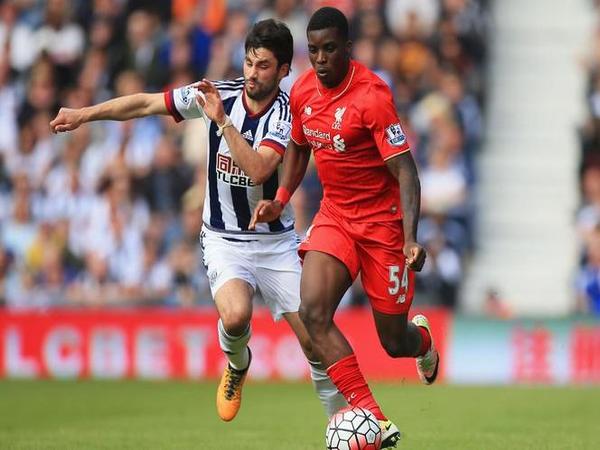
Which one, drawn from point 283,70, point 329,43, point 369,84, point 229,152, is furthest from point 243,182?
point 329,43

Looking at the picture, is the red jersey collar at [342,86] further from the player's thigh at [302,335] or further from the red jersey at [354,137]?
the player's thigh at [302,335]

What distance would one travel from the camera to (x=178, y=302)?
59.9ft

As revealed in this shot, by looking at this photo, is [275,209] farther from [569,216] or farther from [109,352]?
[569,216]

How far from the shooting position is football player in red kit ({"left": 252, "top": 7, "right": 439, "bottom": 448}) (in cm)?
909

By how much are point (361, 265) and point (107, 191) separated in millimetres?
10491

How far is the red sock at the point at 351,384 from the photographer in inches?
353

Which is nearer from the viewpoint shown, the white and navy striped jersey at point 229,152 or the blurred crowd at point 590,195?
the white and navy striped jersey at point 229,152

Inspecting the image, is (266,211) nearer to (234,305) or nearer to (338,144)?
(338,144)

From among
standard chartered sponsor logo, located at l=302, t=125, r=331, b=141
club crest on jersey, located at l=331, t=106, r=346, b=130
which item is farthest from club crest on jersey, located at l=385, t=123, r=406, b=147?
A: standard chartered sponsor logo, located at l=302, t=125, r=331, b=141

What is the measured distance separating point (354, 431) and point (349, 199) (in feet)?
5.60

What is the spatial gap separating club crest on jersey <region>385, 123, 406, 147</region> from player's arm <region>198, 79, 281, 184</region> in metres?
1.08

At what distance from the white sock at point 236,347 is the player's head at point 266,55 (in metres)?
1.78

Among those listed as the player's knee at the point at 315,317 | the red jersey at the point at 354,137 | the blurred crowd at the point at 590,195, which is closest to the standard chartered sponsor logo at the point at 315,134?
the red jersey at the point at 354,137

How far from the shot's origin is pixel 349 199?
956 cm
